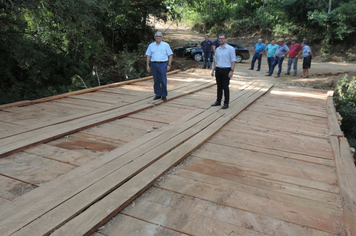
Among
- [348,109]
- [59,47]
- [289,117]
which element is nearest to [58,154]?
[289,117]

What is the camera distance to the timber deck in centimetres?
209

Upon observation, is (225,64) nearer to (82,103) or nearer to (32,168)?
(82,103)

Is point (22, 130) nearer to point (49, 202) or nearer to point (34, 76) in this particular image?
point (49, 202)

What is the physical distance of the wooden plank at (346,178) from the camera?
219cm

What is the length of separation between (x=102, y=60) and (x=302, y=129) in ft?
39.9

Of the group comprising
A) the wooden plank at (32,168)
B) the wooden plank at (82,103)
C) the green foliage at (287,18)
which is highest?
the green foliage at (287,18)

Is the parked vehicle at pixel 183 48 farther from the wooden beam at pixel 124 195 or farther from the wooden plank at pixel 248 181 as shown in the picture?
the wooden plank at pixel 248 181

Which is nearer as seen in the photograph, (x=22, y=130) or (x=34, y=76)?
(x=22, y=130)

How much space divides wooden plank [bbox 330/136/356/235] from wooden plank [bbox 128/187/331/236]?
1.09ft

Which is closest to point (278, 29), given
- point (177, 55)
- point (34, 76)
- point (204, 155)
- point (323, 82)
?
point (177, 55)

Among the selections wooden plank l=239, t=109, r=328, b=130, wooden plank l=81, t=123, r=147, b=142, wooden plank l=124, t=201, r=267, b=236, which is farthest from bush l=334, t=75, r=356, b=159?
wooden plank l=124, t=201, r=267, b=236

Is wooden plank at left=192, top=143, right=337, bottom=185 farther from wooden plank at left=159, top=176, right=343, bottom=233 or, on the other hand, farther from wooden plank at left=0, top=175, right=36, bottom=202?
wooden plank at left=0, top=175, right=36, bottom=202

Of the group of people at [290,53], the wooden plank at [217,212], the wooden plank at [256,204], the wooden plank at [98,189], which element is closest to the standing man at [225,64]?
the wooden plank at [98,189]

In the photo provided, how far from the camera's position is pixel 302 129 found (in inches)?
182
